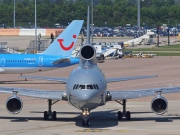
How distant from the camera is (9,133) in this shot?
2767 centimetres

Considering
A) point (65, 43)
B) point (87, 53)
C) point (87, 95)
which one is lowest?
point (87, 95)

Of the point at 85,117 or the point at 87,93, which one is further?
the point at 85,117

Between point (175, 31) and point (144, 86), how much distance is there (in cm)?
11675

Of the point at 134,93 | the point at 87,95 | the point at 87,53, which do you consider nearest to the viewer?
the point at 87,95

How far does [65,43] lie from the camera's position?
55750 mm

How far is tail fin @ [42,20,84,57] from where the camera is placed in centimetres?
5566

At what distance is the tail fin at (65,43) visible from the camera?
55.7m

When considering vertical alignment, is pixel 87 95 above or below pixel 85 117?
above

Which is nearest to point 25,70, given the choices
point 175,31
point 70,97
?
point 70,97

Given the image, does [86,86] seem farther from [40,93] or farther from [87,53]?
[40,93]

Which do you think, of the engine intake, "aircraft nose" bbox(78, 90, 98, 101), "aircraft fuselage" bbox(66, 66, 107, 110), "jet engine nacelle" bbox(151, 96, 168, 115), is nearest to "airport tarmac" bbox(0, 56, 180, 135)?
"jet engine nacelle" bbox(151, 96, 168, 115)

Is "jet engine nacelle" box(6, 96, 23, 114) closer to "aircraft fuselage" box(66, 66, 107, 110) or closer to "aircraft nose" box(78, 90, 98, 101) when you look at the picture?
"aircraft fuselage" box(66, 66, 107, 110)

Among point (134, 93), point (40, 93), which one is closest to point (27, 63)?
point (40, 93)

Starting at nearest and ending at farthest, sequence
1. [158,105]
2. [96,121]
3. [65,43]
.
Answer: [158,105], [96,121], [65,43]
